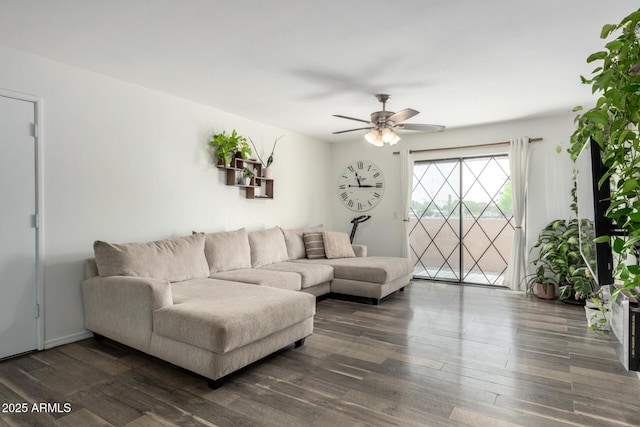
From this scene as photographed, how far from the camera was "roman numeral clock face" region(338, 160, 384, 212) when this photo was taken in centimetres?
632

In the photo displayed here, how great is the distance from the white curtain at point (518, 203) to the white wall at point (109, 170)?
3756 millimetres

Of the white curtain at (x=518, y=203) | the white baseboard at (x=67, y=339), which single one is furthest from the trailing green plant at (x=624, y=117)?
the white curtain at (x=518, y=203)

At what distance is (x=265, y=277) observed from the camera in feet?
12.2

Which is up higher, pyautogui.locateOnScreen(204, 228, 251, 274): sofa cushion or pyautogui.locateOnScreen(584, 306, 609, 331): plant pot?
pyautogui.locateOnScreen(204, 228, 251, 274): sofa cushion

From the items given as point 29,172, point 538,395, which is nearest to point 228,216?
point 29,172

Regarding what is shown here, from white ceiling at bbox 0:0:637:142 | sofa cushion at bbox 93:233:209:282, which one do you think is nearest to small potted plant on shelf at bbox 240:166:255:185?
white ceiling at bbox 0:0:637:142

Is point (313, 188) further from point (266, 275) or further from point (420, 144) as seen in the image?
point (266, 275)

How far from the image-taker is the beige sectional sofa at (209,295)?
92.6 inches

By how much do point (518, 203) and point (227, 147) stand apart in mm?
3969

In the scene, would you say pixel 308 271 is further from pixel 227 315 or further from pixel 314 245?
pixel 227 315

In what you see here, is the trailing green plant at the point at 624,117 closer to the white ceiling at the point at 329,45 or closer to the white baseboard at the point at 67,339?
the white ceiling at the point at 329,45

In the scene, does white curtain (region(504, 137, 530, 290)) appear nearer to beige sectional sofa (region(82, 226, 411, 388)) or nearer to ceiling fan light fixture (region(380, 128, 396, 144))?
beige sectional sofa (region(82, 226, 411, 388))

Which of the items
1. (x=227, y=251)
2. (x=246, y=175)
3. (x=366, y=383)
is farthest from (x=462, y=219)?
(x=366, y=383)

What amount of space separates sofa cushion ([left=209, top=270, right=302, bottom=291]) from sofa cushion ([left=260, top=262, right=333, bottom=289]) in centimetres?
12
